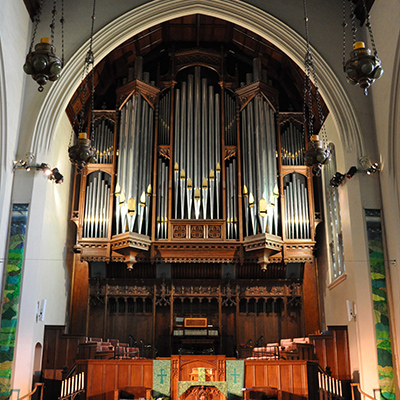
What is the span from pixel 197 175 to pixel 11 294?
5578 millimetres

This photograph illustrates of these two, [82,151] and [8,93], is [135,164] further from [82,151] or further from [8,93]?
[82,151]

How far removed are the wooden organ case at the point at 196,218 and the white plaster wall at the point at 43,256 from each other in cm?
61

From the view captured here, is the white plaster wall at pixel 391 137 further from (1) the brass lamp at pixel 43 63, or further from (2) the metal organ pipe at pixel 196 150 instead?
(1) the brass lamp at pixel 43 63

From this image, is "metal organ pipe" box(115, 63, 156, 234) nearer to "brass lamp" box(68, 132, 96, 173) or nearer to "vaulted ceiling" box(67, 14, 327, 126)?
"vaulted ceiling" box(67, 14, 327, 126)

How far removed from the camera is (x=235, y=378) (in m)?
10.1

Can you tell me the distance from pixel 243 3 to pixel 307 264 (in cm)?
690

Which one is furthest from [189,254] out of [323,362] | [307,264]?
[323,362]

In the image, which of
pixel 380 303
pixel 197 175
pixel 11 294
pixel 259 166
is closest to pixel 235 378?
pixel 380 303

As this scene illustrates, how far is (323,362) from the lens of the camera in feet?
35.2

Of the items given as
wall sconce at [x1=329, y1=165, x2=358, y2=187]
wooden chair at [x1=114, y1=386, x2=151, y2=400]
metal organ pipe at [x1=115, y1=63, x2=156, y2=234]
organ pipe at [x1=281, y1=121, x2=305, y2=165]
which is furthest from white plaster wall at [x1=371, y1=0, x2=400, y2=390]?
metal organ pipe at [x1=115, y1=63, x2=156, y2=234]

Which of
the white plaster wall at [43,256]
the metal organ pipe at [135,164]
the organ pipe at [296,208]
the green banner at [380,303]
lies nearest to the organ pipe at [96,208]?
the metal organ pipe at [135,164]

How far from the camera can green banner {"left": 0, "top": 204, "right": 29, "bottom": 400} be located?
9.95m

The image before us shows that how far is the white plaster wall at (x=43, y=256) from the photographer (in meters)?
10.3

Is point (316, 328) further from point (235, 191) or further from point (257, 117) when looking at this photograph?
point (257, 117)
